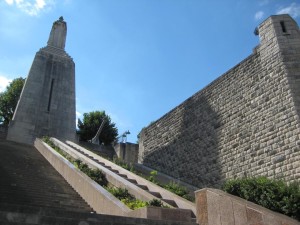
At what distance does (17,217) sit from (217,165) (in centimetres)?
949

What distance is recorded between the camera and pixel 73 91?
70.8 feet

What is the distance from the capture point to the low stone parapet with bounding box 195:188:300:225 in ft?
15.7

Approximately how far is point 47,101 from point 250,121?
12.7 metres

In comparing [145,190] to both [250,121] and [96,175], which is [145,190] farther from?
[250,121]

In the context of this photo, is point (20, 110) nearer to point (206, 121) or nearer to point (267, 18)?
point (206, 121)

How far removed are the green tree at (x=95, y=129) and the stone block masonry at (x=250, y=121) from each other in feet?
53.4

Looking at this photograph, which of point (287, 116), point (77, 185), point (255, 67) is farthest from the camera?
point (255, 67)

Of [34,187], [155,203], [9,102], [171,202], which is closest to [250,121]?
[171,202]

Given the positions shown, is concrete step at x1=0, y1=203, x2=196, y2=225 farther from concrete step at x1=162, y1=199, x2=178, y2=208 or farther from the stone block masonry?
the stone block masonry

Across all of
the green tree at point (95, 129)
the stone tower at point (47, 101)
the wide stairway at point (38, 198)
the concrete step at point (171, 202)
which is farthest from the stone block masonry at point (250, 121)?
the green tree at point (95, 129)

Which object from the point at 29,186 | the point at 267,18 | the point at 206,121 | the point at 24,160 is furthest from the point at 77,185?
the point at 267,18

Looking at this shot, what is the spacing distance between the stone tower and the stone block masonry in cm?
Answer: 739

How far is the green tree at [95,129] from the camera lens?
104ft

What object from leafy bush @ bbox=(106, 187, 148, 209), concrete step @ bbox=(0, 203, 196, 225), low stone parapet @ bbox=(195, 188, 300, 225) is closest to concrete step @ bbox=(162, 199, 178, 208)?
leafy bush @ bbox=(106, 187, 148, 209)
